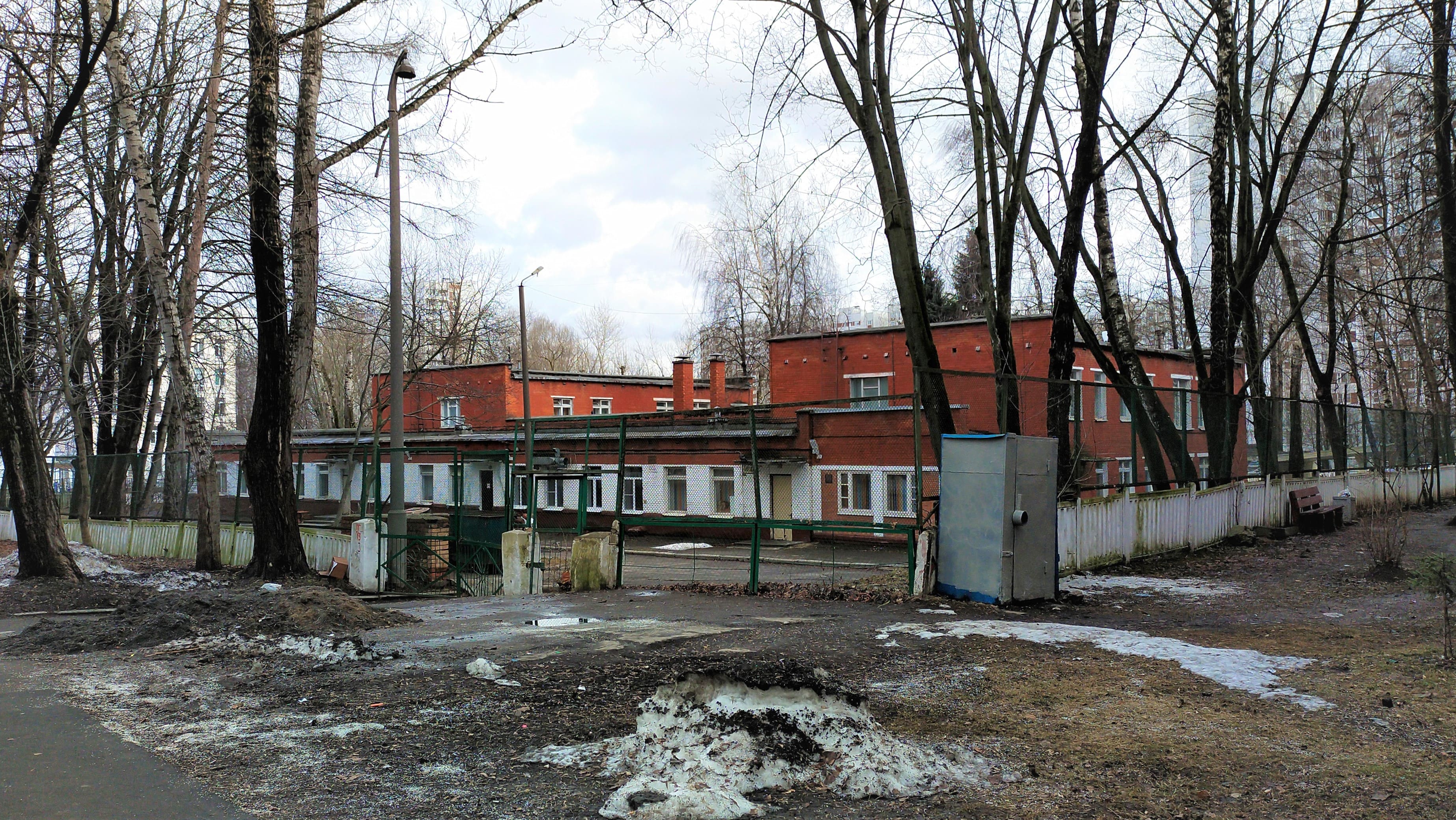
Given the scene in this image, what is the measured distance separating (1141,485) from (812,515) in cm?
1277

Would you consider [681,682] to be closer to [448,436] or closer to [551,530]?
[551,530]

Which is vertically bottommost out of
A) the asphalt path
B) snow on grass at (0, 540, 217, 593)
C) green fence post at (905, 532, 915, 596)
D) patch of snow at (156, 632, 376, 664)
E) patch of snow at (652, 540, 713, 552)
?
patch of snow at (652, 540, 713, 552)

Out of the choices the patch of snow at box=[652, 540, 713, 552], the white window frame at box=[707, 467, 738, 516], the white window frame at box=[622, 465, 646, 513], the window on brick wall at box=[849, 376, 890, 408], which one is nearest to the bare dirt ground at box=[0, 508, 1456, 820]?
the patch of snow at box=[652, 540, 713, 552]

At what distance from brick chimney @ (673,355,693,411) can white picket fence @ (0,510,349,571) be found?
22.2 metres

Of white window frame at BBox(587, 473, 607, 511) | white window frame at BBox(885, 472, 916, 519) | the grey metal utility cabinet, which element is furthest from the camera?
white window frame at BBox(587, 473, 607, 511)

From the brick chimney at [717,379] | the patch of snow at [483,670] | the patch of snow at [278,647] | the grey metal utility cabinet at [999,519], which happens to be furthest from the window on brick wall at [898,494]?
the patch of snow at [483,670]

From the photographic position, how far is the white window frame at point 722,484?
29.1 m

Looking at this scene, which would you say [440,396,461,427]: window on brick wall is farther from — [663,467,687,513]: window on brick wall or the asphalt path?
the asphalt path

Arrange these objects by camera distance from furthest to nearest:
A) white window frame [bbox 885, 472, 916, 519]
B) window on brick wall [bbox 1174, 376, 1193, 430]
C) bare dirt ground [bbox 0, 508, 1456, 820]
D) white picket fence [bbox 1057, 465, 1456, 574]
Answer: white window frame [bbox 885, 472, 916, 519], window on brick wall [bbox 1174, 376, 1193, 430], white picket fence [bbox 1057, 465, 1456, 574], bare dirt ground [bbox 0, 508, 1456, 820]

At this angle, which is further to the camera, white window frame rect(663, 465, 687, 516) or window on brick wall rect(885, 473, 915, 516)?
white window frame rect(663, 465, 687, 516)

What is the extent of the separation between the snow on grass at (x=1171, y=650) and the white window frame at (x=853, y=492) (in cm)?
1726

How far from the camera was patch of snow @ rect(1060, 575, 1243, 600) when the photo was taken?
11930mm

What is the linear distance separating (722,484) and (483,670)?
22.4m

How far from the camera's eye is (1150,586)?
1255 centimetres
